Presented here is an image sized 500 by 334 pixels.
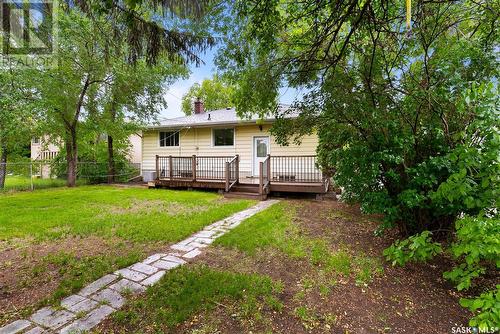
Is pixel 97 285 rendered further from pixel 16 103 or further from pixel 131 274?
pixel 16 103

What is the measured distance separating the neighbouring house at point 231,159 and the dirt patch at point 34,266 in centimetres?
500

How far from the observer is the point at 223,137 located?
12.2 meters

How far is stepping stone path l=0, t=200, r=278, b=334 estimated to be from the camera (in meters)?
2.31

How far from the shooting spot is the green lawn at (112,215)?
4.84 meters

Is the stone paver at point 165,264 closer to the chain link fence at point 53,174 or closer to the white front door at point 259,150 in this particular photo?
the white front door at point 259,150

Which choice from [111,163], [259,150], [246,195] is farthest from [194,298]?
[111,163]

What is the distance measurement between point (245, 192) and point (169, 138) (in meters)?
6.40

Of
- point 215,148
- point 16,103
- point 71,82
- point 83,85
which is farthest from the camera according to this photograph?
point 215,148

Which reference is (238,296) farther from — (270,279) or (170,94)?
(170,94)

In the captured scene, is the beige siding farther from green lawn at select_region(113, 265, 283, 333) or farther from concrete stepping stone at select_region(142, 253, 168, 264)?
green lawn at select_region(113, 265, 283, 333)

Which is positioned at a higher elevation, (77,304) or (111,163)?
(111,163)

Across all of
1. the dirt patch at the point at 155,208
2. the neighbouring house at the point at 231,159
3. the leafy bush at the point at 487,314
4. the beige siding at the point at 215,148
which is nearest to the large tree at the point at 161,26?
the leafy bush at the point at 487,314

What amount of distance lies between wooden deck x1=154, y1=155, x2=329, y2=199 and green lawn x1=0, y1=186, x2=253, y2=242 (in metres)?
0.97

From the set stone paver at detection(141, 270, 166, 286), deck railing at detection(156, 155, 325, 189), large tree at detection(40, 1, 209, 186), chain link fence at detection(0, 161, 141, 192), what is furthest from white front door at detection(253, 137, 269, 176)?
stone paver at detection(141, 270, 166, 286)
